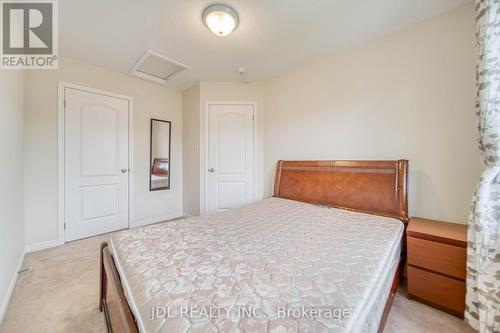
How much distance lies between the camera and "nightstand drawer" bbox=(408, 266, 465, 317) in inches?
56.9

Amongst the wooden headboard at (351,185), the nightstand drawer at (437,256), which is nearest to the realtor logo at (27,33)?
the wooden headboard at (351,185)

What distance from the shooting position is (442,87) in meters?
1.86

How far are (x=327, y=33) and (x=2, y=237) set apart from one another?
3397 mm

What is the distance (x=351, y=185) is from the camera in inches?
89.4

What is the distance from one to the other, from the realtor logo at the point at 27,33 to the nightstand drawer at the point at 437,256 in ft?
11.8

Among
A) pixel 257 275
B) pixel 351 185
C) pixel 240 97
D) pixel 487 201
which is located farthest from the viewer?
pixel 240 97

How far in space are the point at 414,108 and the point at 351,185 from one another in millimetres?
962

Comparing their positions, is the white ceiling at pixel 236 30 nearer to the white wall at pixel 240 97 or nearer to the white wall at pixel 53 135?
the white wall at pixel 53 135

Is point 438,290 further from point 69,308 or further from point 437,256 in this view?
point 69,308

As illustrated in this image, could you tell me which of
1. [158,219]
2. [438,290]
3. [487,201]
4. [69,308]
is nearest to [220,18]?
[487,201]

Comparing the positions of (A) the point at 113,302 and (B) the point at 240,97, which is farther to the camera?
(B) the point at 240,97

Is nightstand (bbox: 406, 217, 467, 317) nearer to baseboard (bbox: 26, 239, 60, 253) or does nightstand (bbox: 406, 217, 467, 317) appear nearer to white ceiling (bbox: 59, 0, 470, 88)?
white ceiling (bbox: 59, 0, 470, 88)

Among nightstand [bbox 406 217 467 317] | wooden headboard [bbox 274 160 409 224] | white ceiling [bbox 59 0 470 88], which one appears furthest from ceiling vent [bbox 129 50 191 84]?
nightstand [bbox 406 217 467 317]

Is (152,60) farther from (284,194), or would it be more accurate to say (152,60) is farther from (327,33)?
(284,194)
